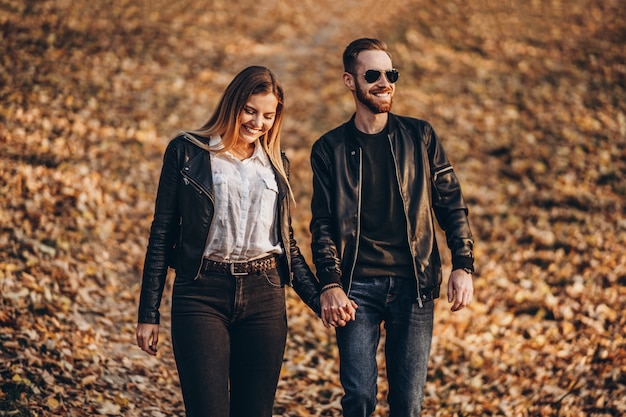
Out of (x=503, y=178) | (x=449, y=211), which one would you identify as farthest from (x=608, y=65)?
(x=449, y=211)

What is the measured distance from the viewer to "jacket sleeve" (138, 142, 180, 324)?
386cm

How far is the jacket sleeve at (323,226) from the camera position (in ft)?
13.4

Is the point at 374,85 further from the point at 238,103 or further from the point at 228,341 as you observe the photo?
the point at 228,341

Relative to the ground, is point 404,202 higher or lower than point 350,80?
lower

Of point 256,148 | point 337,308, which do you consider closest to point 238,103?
point 256,148

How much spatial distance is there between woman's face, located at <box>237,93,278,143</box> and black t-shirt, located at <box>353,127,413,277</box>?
712 mm

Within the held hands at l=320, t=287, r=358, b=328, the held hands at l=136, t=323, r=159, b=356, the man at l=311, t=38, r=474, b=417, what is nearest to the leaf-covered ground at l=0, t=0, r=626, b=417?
the held hands at l=136, t=323, r=159, b=356

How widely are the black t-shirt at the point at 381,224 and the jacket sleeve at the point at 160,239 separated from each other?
3.88 feet

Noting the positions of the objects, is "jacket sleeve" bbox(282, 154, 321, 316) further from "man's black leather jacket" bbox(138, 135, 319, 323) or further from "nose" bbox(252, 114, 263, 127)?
"nose" bbox(252, 114, 263, 127)

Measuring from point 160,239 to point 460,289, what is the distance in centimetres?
187

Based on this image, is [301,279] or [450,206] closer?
[301,279]

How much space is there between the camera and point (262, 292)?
3.83m

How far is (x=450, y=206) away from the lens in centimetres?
432

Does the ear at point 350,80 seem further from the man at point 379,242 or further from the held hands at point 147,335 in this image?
the held hands at point 147,335
